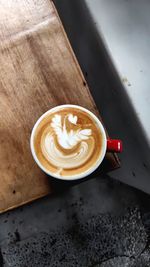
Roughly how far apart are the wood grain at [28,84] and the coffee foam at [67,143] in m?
0.09

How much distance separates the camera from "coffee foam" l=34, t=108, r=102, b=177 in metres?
1.00

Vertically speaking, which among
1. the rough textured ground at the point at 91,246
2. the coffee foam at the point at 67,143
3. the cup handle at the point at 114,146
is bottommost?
the rough textured ground at the point at 91,246

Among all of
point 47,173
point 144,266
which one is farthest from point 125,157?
point 47,173

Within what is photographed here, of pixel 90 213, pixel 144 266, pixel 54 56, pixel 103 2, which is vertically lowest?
pixel 144 266

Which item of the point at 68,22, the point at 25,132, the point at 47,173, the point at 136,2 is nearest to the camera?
the point at 47,173

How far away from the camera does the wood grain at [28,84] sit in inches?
42.1

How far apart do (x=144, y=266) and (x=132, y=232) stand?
0.17 m

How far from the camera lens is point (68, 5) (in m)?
1.67

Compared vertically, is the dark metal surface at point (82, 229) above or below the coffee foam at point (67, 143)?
below

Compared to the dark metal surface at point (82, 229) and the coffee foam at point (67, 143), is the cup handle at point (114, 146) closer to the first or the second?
the coffee foam at point (67, 143)

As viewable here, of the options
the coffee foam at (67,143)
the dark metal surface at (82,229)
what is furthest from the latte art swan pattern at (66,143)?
the dark metal surface at (82,229)

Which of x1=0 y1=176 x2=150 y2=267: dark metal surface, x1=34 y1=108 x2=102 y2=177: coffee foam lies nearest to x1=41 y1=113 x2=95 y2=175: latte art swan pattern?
x1=34 y1=108 x2=102 y2=177: coffee foam

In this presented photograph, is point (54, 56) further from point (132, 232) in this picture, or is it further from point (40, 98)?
point (132, 232)

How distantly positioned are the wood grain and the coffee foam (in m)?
0.09
